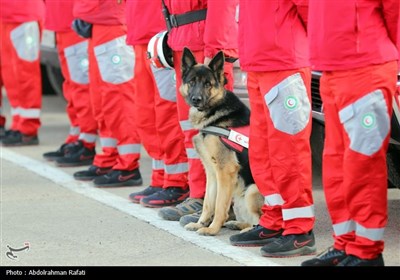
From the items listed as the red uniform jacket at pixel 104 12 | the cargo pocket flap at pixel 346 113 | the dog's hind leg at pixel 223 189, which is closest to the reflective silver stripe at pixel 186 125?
the dog's hind leg at pixel 223 189

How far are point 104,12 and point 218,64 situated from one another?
209 cm

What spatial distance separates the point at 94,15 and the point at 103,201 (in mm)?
1573

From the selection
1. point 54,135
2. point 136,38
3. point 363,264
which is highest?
point 136,38

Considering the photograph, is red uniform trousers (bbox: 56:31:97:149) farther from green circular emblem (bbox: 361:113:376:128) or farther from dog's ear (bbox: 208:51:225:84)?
green circular emblem (bbox: 361:113:376:128)

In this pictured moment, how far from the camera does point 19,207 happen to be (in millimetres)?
7965

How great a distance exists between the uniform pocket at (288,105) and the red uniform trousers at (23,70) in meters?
5.20

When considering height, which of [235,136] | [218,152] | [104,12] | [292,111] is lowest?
[218,152]

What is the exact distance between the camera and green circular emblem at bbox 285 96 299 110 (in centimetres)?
609

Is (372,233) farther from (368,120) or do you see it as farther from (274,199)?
(274,199)

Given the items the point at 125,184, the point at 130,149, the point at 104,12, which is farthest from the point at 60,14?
the point at 125,184

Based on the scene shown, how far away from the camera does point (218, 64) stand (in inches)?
272

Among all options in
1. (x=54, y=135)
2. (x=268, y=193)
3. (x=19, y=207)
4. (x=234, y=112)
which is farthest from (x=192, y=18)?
(x=54, y=135)
